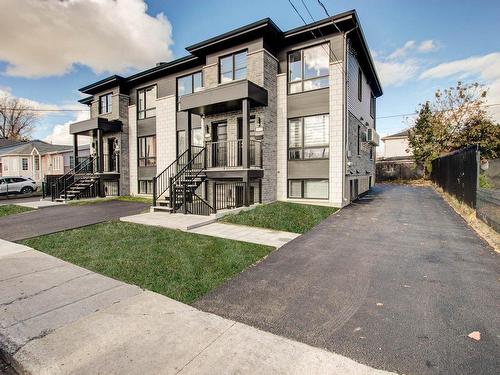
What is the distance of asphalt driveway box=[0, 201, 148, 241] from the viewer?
323 inches

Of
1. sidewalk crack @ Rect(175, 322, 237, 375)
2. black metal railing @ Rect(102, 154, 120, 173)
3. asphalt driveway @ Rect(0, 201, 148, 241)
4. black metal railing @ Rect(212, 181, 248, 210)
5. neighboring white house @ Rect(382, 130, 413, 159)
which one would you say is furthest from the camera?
neighboring white house @ Rect(382, 130, 413, 159)

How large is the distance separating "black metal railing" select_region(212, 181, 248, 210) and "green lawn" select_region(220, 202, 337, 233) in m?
0.97

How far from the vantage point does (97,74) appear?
23484 millimetres

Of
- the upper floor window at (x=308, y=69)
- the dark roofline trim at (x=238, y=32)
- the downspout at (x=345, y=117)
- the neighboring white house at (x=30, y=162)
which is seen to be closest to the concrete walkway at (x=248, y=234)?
the downspout at (x=345, y=117)

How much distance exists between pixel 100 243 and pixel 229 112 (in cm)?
877

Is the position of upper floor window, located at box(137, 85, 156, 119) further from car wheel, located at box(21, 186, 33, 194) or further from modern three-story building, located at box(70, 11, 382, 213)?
car wheel, located at box(21, 186, 33, 194)

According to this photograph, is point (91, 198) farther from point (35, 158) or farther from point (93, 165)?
point (35, 158)

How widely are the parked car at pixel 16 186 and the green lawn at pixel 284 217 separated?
19.3 metres

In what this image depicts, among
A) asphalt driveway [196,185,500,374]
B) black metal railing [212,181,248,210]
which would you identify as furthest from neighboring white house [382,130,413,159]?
asphalt driveway [196,185,500,374]

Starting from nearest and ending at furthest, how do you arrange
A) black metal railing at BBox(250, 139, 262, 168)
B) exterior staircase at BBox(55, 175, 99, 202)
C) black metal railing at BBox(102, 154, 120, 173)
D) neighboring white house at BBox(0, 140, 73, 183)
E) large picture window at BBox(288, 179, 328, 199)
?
black metal railing at BBox(250, 139, 262, 168), large picture window at BBox(288, 179, 328, 199), exterior staircase at BBox(55, 175, 99, 202), black metal railing at BBox(102, 154, 120, 173), neighboring white house at BBox(0, 140, 73, 183)

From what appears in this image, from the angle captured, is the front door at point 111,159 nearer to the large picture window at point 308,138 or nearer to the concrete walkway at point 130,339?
the large picture window at point 308,138

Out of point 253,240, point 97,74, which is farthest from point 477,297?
point 97,74

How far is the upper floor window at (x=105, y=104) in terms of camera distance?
19.3 meters

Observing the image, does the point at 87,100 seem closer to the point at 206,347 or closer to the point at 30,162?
the point at 30,162
